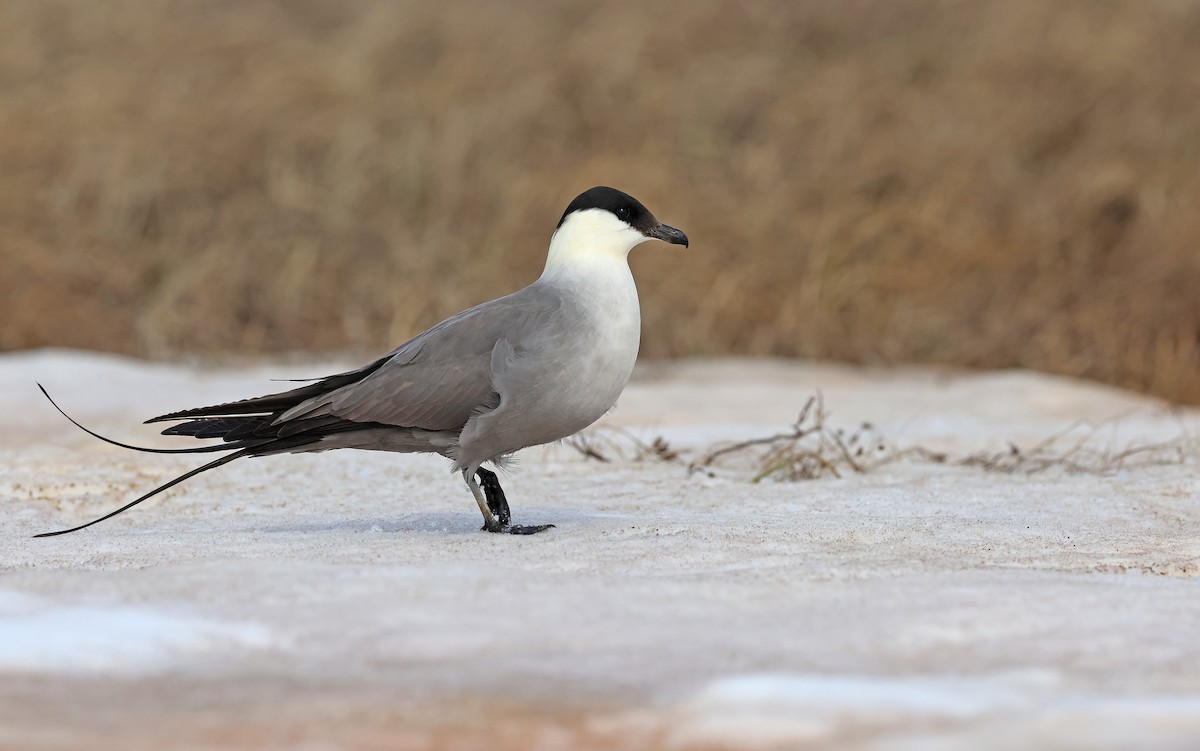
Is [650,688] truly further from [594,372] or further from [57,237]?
[57,237]

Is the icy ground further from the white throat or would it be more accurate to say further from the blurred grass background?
the blurred grass background

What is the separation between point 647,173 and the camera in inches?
405

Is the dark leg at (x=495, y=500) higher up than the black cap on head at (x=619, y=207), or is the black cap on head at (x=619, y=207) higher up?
the black cap on head at (x=619, y=207)

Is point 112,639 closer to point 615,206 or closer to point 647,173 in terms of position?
point 615,206

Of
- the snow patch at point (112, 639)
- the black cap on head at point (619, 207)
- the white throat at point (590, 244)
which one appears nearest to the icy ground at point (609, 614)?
the snow patch at point (112, 639)

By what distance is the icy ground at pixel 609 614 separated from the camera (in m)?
2.49

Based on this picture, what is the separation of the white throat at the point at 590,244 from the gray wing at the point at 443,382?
16 cm

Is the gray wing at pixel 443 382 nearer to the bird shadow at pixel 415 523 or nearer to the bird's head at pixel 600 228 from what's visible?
the bird's head at pixel 600 228

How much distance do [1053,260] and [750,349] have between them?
7.09 ft

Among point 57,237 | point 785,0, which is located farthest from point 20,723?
point 785,0

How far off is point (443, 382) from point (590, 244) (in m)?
0.62

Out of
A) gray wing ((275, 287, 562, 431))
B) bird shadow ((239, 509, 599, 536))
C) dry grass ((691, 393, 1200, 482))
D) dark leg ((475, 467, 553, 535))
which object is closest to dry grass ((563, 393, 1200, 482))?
dry grass ((691, 393, 1200, 482))

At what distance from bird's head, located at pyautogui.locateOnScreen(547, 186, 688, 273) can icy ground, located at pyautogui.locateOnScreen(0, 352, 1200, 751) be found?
768mm

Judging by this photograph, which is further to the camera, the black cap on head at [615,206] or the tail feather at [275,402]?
the black cap on head at [615,206]
